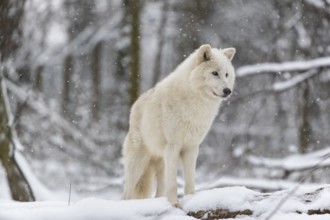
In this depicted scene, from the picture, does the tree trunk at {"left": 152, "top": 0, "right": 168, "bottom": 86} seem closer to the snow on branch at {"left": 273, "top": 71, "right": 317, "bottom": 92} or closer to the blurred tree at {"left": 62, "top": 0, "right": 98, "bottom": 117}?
the blurred tree at {"left": 62, "top": 0, "right": 98, "bottom": 117}

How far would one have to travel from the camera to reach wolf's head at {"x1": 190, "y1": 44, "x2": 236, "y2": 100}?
16.0ft

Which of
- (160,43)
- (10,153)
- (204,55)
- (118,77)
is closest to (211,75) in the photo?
(204,55)

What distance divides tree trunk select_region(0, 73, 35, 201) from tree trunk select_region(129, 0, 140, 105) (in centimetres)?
331

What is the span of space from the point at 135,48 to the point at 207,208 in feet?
26.4

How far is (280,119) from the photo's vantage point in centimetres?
1165

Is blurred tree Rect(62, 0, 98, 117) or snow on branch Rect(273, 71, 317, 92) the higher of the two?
blurred tree Rect(62, 0, 98, 117)

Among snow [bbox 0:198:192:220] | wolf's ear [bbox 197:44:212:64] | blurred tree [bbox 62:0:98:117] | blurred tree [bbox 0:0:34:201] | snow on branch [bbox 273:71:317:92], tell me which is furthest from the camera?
blurred tree [bbox 62:0:98:117]

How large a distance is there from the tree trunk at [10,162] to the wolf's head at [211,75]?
309cm

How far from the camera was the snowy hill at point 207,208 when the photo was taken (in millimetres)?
3580

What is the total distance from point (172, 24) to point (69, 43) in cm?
228

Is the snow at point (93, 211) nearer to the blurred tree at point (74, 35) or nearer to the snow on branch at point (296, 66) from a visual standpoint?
the snow on branch at point (296, 66)

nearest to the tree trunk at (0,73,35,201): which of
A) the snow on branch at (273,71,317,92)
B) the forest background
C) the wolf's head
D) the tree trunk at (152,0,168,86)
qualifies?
the forest background

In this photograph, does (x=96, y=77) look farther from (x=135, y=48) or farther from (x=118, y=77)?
(x=135, y=48)

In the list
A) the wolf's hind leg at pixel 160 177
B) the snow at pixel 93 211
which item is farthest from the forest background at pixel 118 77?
the snow at pixel 93 211
